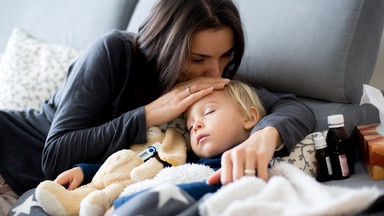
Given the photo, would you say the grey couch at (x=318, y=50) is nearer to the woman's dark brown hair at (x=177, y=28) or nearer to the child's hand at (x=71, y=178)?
the woman's dark brown hair at (x=177, y=28)

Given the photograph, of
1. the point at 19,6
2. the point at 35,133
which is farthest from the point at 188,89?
the point at 19,6

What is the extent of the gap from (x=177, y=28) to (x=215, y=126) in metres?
0.33

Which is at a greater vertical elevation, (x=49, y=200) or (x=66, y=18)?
(x=66, y=18)

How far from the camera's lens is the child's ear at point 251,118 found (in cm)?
123

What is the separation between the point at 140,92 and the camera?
1.43m

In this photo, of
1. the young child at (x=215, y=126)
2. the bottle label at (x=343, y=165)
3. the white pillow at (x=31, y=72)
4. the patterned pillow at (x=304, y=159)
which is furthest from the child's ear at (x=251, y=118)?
the white pillow at (x=31, y=72)

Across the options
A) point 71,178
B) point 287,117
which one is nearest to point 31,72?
point 71,178

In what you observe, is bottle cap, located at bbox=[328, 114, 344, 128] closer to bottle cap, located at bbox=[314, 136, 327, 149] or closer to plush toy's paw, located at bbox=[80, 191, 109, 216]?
bottle cap, located at bbox=[314, 136, 327, 149]

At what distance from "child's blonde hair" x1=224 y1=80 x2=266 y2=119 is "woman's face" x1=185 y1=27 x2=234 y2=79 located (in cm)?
7

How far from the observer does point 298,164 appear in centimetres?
112

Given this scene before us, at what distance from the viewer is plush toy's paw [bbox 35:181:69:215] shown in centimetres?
101

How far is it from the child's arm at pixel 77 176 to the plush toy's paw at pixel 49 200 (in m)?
0.13

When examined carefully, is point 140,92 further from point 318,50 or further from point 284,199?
point 284,199

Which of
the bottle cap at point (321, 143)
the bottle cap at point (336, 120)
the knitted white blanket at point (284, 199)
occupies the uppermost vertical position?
the knitted white blanket at point (284, 199)
